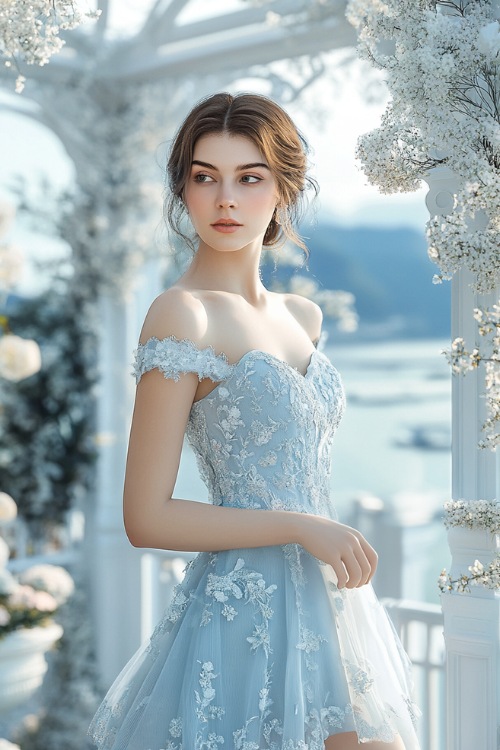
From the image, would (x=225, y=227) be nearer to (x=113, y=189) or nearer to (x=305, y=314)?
(x=305, y=314)

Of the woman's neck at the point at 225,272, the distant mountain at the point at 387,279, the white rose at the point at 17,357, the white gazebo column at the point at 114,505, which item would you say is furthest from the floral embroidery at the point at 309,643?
the distant mountain at the point at 387,279

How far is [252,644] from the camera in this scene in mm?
1477

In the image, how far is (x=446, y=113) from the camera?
160 centimetres

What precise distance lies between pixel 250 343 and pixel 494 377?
43cm

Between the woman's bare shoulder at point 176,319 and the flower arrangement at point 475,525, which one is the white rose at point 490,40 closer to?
the woman's bare shoulder at point 176,319

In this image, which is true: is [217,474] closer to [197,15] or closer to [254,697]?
[254,697]

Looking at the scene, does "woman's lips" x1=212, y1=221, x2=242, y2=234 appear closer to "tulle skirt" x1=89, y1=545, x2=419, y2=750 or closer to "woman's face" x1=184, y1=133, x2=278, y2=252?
"woman's face" x1=184, y1=133, x2=278, y2=252

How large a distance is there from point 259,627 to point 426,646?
4.27 feet

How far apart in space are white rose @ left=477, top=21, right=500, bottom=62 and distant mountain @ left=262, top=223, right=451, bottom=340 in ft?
32.5

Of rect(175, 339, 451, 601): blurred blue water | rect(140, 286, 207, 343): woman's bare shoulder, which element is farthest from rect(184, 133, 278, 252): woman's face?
rect(175, 339, 451, 601): blurred blue water

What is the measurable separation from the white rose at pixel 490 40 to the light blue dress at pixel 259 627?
62 centimetres

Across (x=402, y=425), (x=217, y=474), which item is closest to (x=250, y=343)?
(x=217, y=474)

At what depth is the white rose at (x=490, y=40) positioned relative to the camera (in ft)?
5.10

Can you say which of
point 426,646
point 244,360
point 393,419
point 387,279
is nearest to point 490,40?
point 244,360
